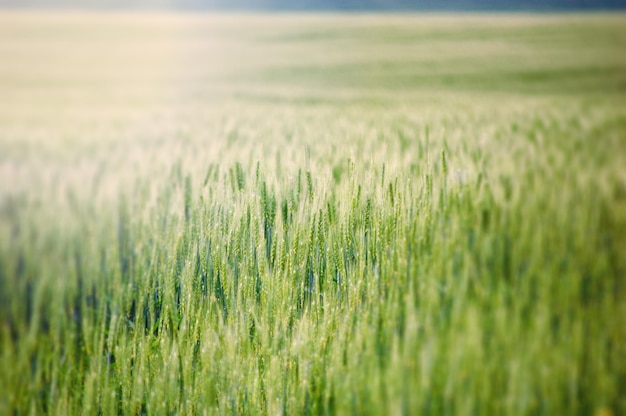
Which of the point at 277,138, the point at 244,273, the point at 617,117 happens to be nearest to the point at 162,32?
the point at 277,138

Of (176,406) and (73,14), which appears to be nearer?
(176,406)

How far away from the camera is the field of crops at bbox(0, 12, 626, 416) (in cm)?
62

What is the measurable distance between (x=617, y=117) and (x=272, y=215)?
709 mm

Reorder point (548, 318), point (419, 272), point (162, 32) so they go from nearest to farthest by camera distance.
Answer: point (548, 318) → point (419, 272) → point (162, 32)

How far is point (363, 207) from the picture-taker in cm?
83

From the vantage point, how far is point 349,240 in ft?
2.70

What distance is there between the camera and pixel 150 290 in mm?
904

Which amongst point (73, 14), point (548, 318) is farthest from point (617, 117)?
point (73, 14)

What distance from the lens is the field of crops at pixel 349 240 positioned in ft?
2.05

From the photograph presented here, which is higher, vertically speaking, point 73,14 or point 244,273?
point 73,14

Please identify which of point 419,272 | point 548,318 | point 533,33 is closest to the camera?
point 548,318

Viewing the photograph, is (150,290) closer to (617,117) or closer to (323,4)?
(617,117)

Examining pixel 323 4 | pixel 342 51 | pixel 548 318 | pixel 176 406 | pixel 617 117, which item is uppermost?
pixel 323 4

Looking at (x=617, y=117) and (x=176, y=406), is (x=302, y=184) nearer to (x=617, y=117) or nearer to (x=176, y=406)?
(x=176, y=406)
